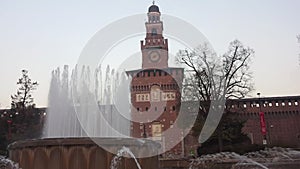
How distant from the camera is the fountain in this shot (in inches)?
331

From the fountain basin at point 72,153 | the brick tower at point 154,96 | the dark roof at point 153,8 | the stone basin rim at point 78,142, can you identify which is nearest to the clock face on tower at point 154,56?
the brick tower at point 154,96

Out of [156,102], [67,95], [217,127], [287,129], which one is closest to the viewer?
[67,95]

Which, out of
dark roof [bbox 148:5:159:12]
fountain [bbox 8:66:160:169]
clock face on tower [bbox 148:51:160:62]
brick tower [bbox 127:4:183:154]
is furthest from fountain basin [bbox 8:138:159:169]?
dark roof [bbox 148:5:159:12]

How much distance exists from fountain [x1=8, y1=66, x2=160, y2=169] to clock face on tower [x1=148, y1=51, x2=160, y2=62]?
30.6 metres

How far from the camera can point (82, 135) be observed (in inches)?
623

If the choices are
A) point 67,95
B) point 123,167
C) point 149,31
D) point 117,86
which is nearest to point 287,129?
point 149,31

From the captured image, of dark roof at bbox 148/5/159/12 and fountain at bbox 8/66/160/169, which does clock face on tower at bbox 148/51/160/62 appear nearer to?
dark roof at bbox 148/5/159/12

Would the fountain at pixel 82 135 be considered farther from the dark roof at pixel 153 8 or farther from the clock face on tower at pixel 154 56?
the dark roof at pixel 153 8

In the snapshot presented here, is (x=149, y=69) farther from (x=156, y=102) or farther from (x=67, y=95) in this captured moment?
(x=67, y=95)

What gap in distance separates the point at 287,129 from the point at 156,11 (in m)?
27.5

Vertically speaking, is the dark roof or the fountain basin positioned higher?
the dark roof

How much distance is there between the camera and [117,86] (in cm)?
2075

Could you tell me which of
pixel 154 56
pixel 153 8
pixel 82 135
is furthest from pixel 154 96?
pixel 82 135

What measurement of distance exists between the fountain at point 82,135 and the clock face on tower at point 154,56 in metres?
30.6
